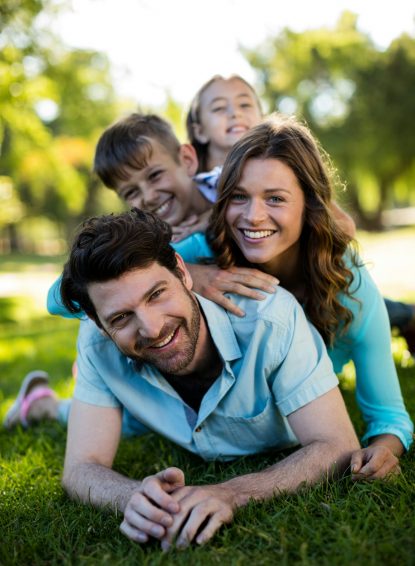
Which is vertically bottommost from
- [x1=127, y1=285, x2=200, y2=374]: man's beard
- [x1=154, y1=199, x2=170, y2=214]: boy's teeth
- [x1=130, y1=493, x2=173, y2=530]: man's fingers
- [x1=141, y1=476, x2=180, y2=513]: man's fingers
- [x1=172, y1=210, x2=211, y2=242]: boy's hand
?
[x1=130, y1=493, x2=173, y2=530]: man's fingers

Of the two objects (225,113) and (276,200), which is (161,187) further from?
(276,200)

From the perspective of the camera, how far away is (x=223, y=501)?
7.47ft

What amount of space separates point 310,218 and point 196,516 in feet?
5.45

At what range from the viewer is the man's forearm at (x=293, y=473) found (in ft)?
7.98

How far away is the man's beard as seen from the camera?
2637 millimetres

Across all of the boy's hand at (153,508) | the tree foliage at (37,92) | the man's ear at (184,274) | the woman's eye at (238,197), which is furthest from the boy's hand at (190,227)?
the tree foliage at (37,92)

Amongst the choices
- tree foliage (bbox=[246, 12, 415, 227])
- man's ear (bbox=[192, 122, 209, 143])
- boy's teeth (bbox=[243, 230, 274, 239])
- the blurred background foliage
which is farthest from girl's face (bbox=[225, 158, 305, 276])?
tree foliage (bbox=[246, 12, 415, 227])

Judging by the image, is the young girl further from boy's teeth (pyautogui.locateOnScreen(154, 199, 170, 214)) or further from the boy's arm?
boy's teeth (pyautogui.locateOnScreen(154, 199, 170, 214))

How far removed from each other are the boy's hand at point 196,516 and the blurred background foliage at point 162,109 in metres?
4.23

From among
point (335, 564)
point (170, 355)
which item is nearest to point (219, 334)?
point (170, 355)

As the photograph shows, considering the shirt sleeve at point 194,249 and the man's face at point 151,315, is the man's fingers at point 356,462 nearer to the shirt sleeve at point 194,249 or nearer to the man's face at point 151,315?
the man's face at point 151,315

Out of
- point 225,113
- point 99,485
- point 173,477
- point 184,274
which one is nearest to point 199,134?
point 225,113

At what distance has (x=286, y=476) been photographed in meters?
2.49

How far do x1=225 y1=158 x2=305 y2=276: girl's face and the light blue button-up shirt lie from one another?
35 cm
